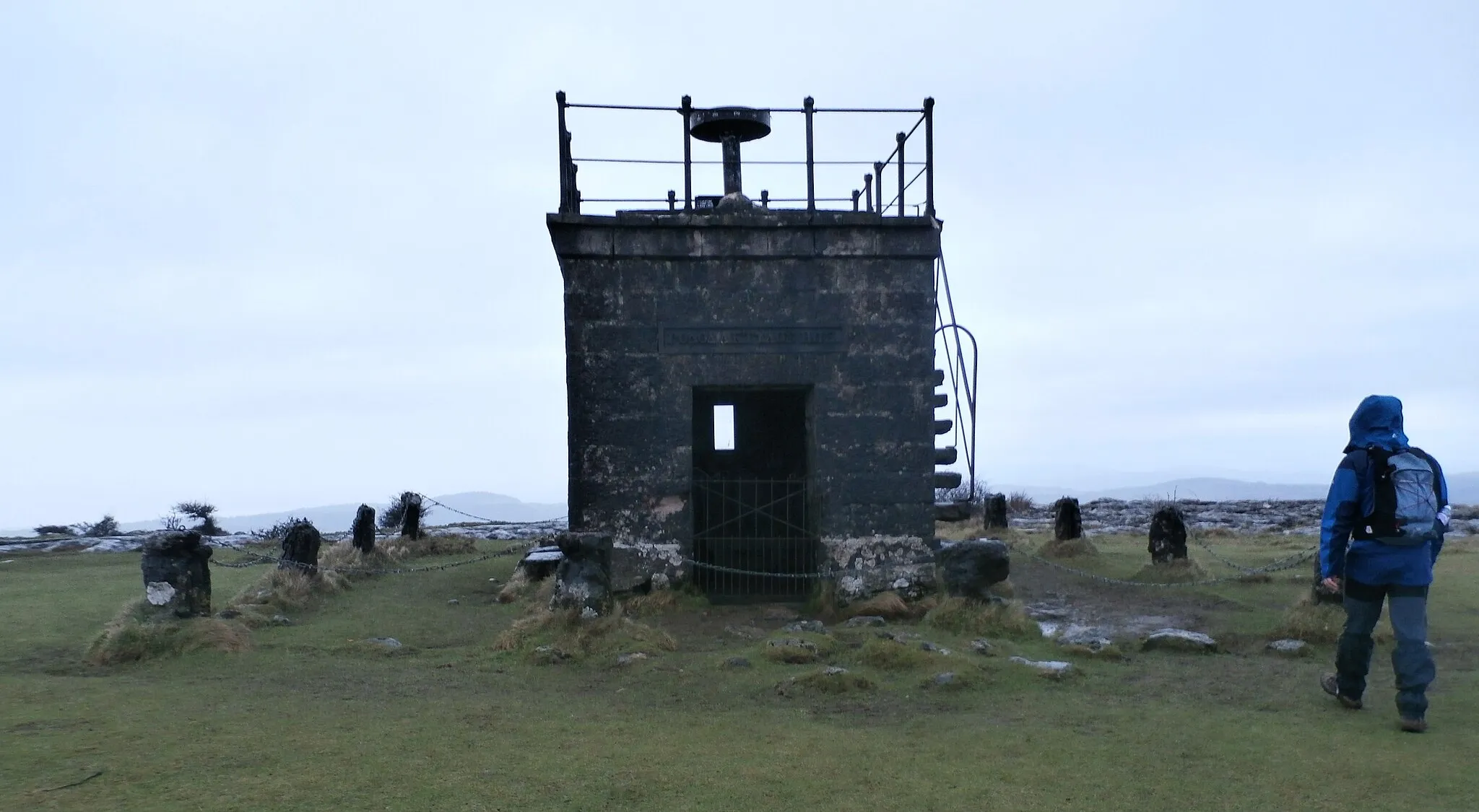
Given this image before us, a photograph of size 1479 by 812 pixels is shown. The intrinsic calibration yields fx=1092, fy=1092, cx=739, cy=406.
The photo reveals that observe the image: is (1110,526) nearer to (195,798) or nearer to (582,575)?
(582,575)

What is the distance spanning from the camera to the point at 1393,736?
5785 millimetres

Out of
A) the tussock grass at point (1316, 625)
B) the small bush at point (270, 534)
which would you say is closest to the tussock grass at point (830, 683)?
the tussock grass at point (1316, 625)

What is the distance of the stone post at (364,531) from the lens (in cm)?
1508

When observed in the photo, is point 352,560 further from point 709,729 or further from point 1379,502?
point 1379,502

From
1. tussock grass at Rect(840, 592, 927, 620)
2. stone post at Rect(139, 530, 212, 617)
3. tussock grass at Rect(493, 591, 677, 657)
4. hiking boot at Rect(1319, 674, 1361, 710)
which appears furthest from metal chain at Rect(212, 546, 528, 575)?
hiking boot at Rect(1319, 674, 1361, 710)

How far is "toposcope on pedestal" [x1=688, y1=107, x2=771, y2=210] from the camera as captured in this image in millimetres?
11641

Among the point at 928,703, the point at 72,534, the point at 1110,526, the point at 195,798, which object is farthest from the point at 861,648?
the point at 72,534

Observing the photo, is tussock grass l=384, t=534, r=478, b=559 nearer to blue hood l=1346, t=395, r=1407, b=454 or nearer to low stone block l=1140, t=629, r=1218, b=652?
low stone block l=1140, t=629, r=1218, b=652

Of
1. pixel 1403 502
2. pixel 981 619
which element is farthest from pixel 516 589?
pixel 1403 502

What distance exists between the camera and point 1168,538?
1299 cm

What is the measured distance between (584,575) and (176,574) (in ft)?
11.5

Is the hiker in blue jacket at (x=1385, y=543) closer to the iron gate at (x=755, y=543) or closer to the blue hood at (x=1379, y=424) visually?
the blue hood at (x=1379, y=424)

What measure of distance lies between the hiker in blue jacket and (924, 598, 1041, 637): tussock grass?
308 cm

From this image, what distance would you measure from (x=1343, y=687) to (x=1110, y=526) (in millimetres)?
15836
